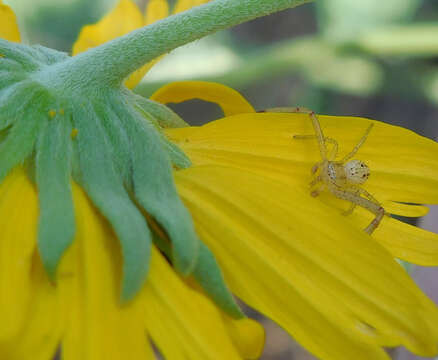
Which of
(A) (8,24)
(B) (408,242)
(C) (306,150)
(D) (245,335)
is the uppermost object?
(A) (8,24)

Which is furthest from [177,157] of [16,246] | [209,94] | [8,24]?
[8,24]

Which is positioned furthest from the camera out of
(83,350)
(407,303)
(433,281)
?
(433,281)

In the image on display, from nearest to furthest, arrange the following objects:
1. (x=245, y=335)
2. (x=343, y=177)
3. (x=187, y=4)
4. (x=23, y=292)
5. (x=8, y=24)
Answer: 1. (x=23, y=292)
2. (x=245, y=335)
3. (x=343, y=177)
4. (x=8, y=24)
5. (x=187, y=4)

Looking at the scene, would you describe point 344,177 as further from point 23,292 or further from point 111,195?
point 23,292

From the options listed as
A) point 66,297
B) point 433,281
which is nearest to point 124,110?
point 66,297

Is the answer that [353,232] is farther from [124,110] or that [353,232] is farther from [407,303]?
[124,110]

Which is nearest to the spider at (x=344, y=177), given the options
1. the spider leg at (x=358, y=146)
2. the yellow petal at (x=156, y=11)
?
the spider leg at (x=358, y=146)

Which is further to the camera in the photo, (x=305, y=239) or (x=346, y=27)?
(x=346, y=27)
